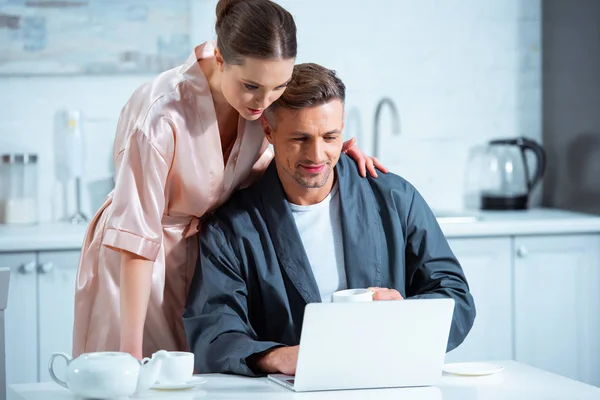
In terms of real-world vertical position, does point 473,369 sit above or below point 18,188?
below

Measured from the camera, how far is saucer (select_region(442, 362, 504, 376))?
1862mm

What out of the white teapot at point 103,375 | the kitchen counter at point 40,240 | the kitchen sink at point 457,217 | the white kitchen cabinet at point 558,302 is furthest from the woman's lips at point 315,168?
the white kitchen cabinet at point 558,302

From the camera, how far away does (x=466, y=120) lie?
3957mm

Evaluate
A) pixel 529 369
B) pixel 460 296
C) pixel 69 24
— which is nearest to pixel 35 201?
pixel 69 24

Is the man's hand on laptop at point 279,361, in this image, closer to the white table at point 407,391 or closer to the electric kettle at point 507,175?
the white table at point 407,391

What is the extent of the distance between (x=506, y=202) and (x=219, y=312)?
2046 millimetres

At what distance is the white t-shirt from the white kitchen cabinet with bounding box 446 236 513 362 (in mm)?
1197

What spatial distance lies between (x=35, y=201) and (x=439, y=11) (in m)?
1.73

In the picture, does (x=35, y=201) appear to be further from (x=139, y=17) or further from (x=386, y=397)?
(x=386, y=397)

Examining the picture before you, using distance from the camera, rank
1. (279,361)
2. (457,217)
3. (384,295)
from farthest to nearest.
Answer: (457,217), (384,295), (279,361)

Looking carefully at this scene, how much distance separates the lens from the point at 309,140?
7.19 feet

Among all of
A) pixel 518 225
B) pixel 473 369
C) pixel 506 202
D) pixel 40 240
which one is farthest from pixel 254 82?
pixel 506 202

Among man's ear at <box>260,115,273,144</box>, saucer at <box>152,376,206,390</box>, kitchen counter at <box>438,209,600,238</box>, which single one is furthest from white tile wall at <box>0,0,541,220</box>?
saucer at <box>152,376,206,390</box>

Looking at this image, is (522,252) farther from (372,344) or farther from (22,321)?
(372,344)
